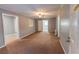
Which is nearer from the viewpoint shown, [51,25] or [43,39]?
[43,39]

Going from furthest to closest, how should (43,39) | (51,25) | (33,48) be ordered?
(51,25)
(43,39)
(33,48)

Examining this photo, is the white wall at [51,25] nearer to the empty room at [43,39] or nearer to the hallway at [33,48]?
the empty room at [43,39]

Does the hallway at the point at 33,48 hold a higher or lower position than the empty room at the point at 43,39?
lower

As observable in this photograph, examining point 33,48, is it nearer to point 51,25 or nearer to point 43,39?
point 43,39

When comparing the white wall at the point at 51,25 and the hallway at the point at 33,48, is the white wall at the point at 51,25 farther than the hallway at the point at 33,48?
Yes

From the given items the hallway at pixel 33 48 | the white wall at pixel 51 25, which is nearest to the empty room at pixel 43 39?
the hallway at pixel 33 48

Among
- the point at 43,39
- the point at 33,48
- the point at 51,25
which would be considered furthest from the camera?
the point at 51,25

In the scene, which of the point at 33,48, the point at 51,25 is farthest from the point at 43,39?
the point at 51,25

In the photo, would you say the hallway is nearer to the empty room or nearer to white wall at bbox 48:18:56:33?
the empty room

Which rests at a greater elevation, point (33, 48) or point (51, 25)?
point (51, 25)
